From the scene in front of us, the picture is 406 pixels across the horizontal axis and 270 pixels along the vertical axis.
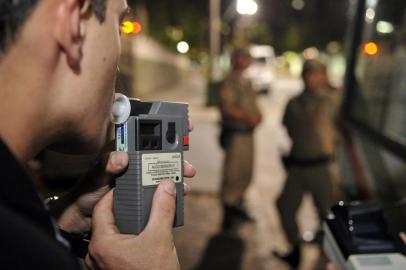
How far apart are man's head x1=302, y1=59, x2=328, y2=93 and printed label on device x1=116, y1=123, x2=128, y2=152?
3.43 m

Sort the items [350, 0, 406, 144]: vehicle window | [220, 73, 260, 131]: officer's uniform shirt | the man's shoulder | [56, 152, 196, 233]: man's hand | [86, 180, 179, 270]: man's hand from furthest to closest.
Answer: [220, 73, 260, 131]: officer's uniform shirt → [350, 0, 406, 144]: vehicle window → [56, 152, 196, 233]: man's hand → [86, 180, 179, 270]: man's hand → the man's shoulder

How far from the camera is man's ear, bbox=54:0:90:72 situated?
0.79m

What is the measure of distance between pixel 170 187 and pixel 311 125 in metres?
3.29

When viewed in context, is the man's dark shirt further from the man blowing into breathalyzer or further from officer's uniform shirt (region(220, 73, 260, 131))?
officer's uniform shirt (region(220, 73, 260, 131))

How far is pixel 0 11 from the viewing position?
773 millimetres

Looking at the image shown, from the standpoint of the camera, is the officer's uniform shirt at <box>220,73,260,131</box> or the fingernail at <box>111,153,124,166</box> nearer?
the fingernail at <box>111,153,124,166</box>

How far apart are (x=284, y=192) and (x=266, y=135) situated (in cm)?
613

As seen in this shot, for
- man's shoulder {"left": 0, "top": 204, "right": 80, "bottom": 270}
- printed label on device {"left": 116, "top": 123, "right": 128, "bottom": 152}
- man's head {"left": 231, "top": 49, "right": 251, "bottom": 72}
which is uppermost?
man's head {"left": 231, "top": 49, "right": 251, "bottom": 72}

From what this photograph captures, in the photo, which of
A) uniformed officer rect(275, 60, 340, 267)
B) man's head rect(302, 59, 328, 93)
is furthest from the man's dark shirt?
man's head rect(302, 59, 328, 93)

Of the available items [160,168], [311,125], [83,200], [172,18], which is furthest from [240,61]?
[172,18]

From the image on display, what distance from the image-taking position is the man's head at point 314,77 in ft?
13.7

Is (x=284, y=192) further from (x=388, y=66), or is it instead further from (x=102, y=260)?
(x=102, y=260)

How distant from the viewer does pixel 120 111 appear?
3.26ft

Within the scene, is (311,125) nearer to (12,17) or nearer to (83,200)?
(83,200)
